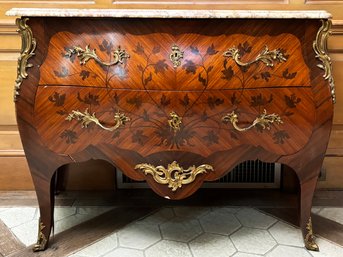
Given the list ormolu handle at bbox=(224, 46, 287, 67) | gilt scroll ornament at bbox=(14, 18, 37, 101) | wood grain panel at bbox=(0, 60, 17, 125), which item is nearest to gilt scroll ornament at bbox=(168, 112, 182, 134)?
ormolu handle at bbox=(224, 46, 287, 67)

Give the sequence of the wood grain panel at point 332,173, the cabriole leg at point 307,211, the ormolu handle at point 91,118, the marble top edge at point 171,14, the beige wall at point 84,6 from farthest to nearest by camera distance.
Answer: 1. the wood grain panel at point 332,173
2. the beige wall at point 84,6
3. the cabriole leg at point 307,211
4. the ormolu handle at point 91,118
5. the marble top edge at point 171,14

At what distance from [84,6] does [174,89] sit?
0.71 metres

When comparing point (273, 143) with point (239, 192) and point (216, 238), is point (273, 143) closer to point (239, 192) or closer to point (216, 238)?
point (216, 238)

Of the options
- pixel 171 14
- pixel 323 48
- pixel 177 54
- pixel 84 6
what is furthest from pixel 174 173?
pixel 84 6

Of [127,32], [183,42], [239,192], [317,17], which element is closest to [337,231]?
[239,192]

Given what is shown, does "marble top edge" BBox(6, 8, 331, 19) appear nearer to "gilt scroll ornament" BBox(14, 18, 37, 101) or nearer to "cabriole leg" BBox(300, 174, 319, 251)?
"gilt scroll ornament" BBox(14, 18, 37, 101)

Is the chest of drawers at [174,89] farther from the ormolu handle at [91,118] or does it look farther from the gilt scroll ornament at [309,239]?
the gilt scroll ornament at [309,239]

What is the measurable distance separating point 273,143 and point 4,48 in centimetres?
118

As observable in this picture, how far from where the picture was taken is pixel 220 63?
3.61ft

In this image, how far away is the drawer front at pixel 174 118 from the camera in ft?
3.68

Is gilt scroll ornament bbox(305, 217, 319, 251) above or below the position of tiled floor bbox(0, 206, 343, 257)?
above

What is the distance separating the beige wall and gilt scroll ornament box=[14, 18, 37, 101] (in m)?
0.51

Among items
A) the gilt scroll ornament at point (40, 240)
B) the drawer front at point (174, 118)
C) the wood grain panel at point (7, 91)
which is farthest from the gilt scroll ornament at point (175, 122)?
the wood grain panel at point (7, 91)

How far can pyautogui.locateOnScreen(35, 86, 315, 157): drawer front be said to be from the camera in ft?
3.68
